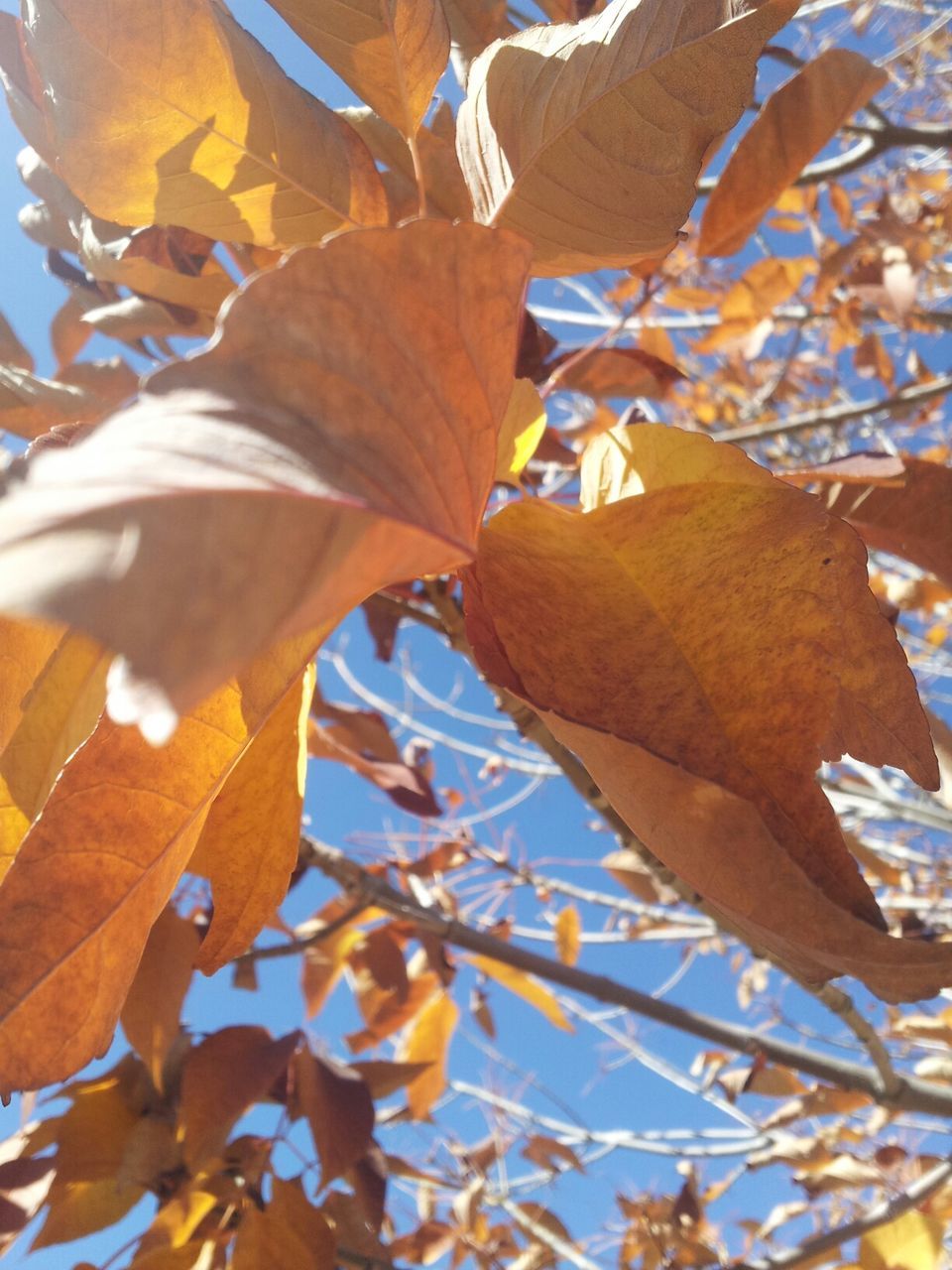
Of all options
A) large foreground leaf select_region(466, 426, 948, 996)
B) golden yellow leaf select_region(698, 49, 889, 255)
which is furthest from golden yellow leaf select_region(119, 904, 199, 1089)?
golden yellow leaf select_region(698, 49, 889, 255)

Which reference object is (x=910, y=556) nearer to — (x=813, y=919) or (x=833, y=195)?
(x=813, y=919)

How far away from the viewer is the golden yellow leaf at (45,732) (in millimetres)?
285

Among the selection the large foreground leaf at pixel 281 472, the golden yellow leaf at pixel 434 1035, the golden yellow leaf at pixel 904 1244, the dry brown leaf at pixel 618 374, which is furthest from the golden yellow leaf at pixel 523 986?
the large foreground leaf at pixel 281 472

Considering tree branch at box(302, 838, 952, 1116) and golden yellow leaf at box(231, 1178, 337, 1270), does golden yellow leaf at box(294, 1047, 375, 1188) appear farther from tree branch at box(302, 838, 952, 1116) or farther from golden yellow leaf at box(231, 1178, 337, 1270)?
tree branch at box(302, 838, 952, 1116)

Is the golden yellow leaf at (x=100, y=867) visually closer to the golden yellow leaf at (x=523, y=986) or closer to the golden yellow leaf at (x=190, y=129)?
the golden yellow leaf at (x=190, y=129)

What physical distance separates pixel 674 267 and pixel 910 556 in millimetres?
1642

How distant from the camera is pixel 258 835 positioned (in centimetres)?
29

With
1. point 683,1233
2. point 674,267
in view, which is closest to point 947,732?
point 683,1233

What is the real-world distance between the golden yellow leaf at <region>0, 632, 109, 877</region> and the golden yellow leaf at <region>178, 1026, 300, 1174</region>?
19.2 inches

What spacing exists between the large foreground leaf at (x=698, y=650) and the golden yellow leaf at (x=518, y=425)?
6 cm

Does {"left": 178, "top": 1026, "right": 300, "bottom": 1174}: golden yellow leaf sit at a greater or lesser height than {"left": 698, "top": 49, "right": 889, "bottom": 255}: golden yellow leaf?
lesser

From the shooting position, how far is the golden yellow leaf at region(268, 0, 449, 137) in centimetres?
35

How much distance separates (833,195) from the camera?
1.58 meters

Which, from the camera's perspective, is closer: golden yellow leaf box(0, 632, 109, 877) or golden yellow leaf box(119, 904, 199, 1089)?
golden yellow leaf box(0, 632, 109, 877)
